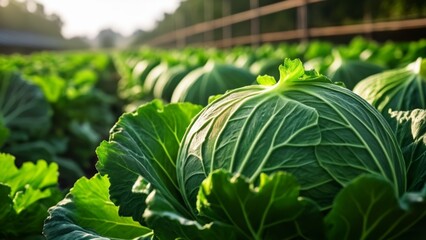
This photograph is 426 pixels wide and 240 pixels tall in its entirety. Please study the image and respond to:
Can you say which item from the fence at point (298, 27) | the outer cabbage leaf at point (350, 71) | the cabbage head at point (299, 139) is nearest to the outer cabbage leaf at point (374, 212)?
the cabbage head at point (299, 139)

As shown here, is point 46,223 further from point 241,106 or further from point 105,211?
point 241,106

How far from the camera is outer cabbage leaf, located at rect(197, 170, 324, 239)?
1.36m

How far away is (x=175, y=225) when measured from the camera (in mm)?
1514

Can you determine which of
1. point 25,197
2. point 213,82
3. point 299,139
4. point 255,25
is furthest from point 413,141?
point 255,25

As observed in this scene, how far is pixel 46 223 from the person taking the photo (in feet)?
5.95

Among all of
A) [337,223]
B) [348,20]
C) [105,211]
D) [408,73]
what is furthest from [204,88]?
[348,20]

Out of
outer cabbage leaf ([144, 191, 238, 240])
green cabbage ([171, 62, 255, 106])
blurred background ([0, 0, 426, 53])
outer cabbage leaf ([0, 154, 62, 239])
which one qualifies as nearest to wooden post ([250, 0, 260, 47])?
blurred background ([0, 0, 426, 53])

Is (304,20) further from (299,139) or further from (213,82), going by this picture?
(299,139)

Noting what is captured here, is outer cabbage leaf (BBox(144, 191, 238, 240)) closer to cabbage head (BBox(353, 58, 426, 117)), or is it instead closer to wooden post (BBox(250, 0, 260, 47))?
cabbage head (BBox(353, 58, 426, 117))

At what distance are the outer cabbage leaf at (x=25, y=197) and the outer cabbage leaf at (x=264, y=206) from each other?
1.08m

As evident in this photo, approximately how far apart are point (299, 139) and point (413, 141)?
51cm

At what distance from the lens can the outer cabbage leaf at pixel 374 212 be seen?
1.28 m

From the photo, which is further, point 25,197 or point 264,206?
point 25,197

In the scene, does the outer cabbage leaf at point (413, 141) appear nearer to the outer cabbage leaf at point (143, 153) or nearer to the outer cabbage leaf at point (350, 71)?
the outer cabbage leaf at point (143, 153)
